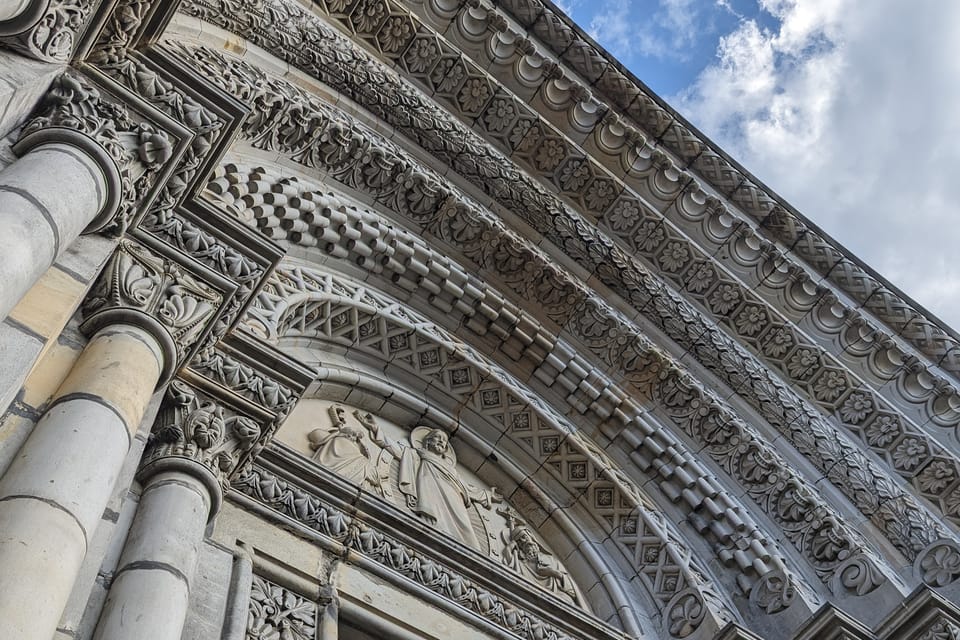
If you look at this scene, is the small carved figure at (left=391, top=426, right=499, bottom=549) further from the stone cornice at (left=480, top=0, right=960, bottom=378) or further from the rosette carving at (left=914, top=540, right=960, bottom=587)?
the stone cornice at (left=480, top=0, right=960, bottom=378)

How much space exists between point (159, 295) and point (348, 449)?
244 centimetres

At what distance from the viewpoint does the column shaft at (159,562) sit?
9.78 ft

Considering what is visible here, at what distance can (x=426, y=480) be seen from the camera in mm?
6555

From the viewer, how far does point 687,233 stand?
9477mm

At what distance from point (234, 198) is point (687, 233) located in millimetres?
4818

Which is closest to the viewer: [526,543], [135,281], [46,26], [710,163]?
[46,26]

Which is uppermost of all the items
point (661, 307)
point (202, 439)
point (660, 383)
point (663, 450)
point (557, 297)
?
point (661, 307)

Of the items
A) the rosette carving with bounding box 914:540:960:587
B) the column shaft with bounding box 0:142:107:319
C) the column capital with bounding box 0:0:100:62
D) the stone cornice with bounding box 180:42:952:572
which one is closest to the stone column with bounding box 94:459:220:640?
the column shaft with bounding box 0:142:107:319

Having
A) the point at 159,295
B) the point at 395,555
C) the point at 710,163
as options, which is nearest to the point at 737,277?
the point at 710,163

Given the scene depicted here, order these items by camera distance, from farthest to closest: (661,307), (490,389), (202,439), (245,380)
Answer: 1. (661,307)
2. (490,389)
3. (245,380)
4. (202,439)

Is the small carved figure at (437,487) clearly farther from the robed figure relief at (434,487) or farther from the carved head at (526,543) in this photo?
the carved head at (526,543)

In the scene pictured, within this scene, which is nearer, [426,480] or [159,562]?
[159,562]

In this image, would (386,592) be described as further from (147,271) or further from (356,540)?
(147,271)

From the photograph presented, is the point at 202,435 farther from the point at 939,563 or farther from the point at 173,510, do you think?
the point at 939,563
